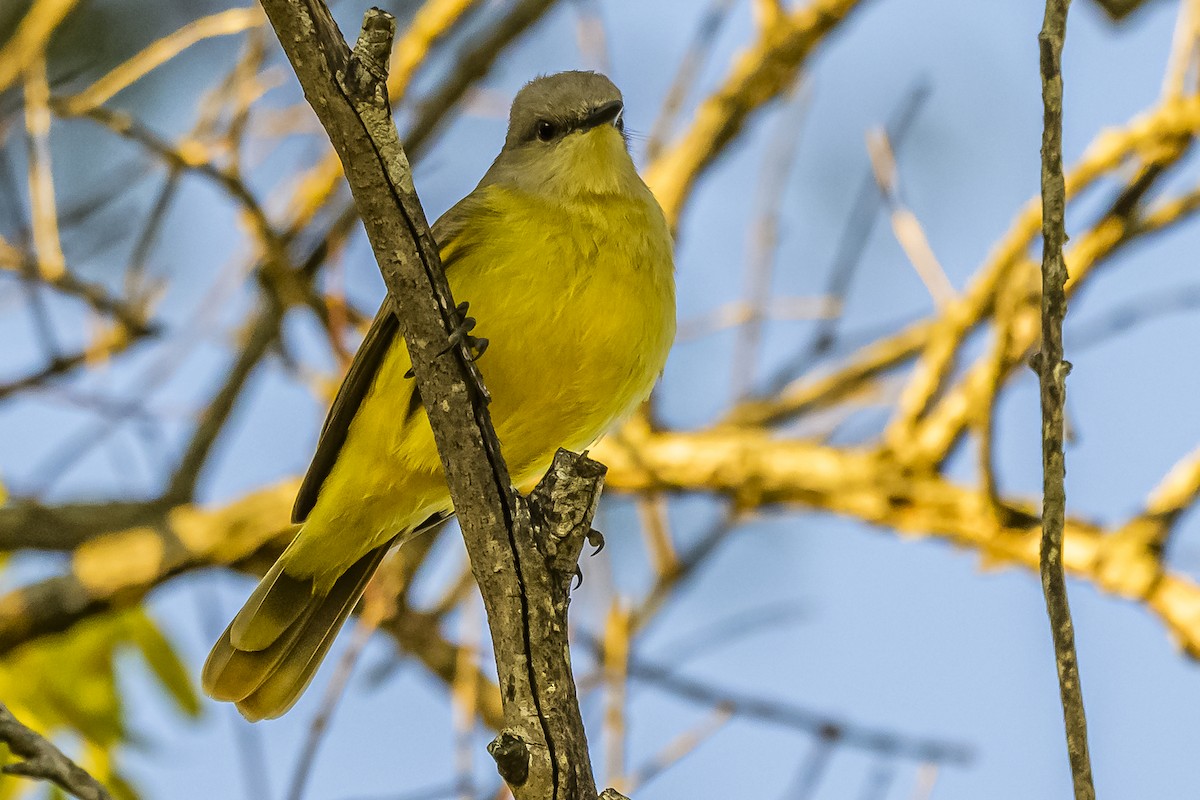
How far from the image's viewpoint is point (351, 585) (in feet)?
14.1

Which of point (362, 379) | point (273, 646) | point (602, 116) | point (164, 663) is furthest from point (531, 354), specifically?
point (164, 663)

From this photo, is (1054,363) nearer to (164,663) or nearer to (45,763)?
(45,763)

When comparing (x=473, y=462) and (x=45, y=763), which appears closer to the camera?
(x=45, y=763)

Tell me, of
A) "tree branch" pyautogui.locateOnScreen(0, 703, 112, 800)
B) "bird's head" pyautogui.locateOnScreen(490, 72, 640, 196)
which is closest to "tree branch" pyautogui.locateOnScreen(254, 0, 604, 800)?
"tree branch" pyautogui.locateOnScreen(0, 703, 112, 800)

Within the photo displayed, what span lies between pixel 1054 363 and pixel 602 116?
8.49ft

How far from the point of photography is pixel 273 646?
4098 mm

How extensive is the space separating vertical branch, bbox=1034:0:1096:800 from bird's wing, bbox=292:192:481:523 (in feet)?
6.90

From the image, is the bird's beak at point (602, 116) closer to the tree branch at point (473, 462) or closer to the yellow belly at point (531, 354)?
the yellow belly at point (531, 354)

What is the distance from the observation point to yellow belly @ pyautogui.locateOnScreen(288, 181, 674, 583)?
369 cm

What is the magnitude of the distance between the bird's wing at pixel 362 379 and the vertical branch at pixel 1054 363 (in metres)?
2.10

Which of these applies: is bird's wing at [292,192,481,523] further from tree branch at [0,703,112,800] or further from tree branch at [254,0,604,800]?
tree branch at [0,703,112,800]

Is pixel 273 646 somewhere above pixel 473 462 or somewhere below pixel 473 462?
above

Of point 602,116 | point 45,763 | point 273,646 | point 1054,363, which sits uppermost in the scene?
point 602,116

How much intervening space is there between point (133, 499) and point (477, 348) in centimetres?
259
